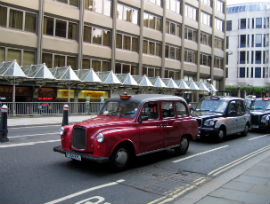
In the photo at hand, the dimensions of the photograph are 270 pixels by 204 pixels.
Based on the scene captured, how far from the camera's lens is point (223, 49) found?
4847 centimetres

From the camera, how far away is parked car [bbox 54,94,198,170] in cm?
612

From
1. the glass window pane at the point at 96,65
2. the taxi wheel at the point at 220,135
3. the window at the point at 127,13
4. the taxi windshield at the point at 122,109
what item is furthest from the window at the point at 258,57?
the taxi windshield at the point at 122,109

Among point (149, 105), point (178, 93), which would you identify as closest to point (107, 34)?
point (178, 93)

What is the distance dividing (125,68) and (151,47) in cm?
535

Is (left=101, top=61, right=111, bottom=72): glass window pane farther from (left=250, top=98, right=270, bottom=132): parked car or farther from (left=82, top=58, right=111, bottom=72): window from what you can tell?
(left=250, top=98, right=270, bottom=132): parked car

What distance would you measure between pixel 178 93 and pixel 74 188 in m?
33.6

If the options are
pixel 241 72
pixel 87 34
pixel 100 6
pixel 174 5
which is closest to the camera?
pixel 87 34

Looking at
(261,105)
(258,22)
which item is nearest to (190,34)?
(261,105)

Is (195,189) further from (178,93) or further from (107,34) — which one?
(178,93)

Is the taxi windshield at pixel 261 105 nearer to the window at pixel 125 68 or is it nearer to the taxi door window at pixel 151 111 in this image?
the taxi door window at pixel 151 111

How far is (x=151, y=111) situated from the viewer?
24.6 feet

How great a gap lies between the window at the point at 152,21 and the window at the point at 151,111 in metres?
27.0

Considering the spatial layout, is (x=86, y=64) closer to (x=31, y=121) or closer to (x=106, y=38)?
(x=106, y=38)

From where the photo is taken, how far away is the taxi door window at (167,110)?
7.87 m
